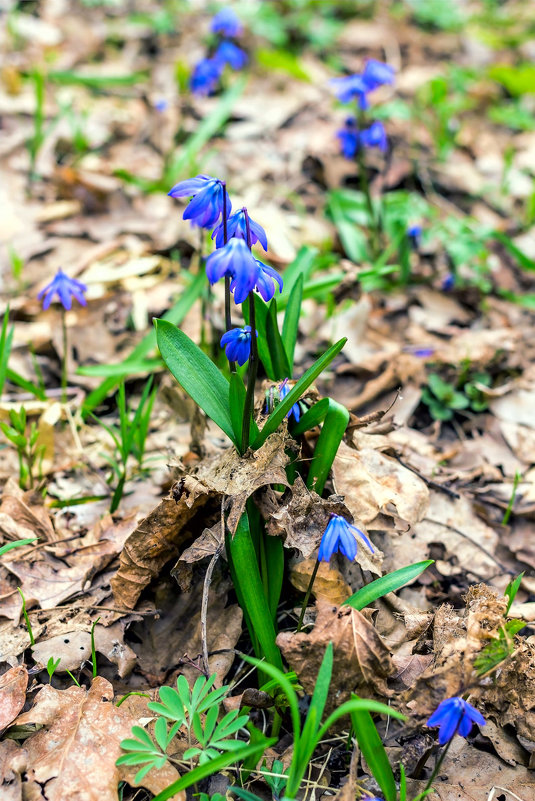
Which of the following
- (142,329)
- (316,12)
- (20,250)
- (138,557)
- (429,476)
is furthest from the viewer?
(316,12)

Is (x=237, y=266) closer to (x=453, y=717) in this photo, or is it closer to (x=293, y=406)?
(x=293, y=406)

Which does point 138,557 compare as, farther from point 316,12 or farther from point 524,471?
point 316,12

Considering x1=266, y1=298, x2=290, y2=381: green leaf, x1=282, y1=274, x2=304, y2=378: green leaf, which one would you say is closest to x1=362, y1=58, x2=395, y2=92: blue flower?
x1=282, y1=274, x2=304, y2=378: green leaf

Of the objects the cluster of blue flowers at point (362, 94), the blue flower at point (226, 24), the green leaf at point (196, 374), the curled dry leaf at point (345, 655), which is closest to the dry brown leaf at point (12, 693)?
the curled dry leaf at point (345, 655)

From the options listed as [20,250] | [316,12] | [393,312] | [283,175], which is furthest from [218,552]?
[316,12]

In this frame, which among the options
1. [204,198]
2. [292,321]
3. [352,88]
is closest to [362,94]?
[352,88]

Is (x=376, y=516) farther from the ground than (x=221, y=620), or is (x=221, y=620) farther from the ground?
(x=376, y=516)

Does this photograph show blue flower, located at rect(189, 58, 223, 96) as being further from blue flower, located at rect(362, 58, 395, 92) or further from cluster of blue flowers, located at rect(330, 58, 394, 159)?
blue flower, located at rect(362, 58, 395, 92)
